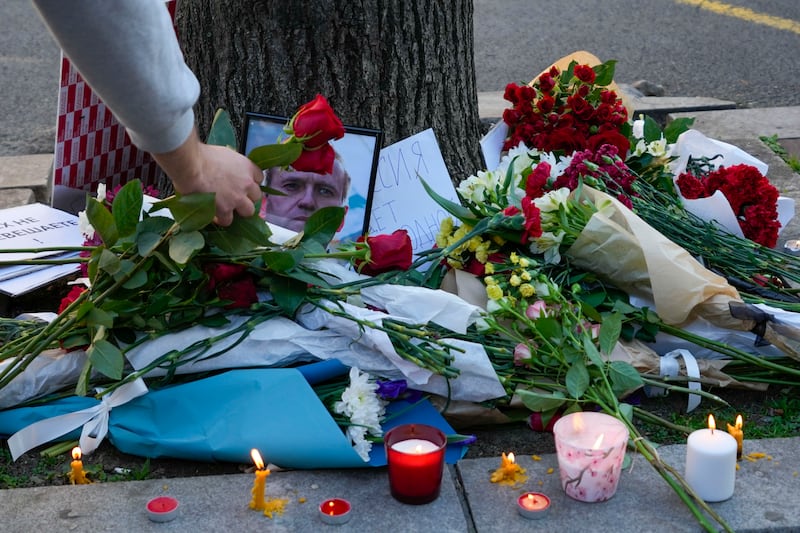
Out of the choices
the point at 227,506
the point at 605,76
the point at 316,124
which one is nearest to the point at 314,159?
the point at 316,124

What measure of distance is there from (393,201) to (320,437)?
104 cm

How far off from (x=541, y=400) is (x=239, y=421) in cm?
63

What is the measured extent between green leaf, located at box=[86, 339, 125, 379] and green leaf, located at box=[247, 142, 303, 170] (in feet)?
1.58

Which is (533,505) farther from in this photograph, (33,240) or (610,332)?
(33,240)

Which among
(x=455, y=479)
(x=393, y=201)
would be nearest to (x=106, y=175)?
(x=393, y=201)

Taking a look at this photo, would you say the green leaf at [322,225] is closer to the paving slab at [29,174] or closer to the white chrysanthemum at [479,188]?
the white chrysanthemum at [479,188]

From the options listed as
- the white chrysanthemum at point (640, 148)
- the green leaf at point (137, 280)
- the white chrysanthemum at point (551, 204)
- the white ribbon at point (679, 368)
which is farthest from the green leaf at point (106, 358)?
the white chrysanthemum at point (640, 148)

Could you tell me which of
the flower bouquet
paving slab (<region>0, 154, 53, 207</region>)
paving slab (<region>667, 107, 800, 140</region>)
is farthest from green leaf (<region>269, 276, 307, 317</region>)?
paving slab (<region>667, 107, 800, 140</region>)

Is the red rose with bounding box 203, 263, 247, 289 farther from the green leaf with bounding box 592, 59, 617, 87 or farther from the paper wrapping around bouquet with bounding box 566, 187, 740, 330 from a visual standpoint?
the green leaf with bounding box 592, 59, 617, 87

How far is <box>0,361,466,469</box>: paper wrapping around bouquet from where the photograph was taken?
194 centimetres

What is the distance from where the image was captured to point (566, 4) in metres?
7.89

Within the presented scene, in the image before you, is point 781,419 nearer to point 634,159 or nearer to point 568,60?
point 634,159

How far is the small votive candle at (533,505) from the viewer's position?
5.85 ft

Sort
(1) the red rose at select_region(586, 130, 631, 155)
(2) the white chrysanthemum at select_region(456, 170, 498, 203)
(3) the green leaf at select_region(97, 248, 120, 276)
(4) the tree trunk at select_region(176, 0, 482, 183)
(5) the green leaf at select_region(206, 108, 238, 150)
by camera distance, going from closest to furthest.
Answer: (3) the green leaf at select_region(97, 248, 120, 276), (5) the green leaf at select_region(206, 108, 238, 150), (2) the white chrysanthemum at select_region(456, 170, 498, 203), (4) the tree trunk at select_region(176, 0, 482, 183), (1) the red rose at select_region(586, 130, 631, 155)
